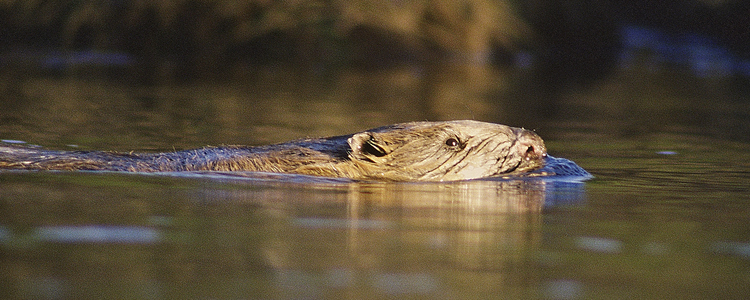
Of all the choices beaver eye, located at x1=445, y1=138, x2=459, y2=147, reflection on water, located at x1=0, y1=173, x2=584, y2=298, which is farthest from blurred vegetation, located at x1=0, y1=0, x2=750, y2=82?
reflection on water, located at x1=0, y1=173, x2=584, y2=298

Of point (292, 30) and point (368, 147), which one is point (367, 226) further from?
point (292, 30)

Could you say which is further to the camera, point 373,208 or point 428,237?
point 373,208

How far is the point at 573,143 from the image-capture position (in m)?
10.9

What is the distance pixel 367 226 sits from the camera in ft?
17.8

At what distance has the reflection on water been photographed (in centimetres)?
407

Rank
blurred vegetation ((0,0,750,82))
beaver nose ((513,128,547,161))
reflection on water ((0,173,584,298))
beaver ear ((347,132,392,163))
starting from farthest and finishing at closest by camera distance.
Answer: blurred vegetation ((0,0,750,82)), beaver nose ((513,128,547,161)), beaver ear ((347,132,392,163)), reflection on water ((0,173,584,298))

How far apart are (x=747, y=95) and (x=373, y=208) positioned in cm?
1560

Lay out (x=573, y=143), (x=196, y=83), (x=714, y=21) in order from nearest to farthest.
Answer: (x=573, y=143) → (x=196, y=83) → (x=714, y=21)

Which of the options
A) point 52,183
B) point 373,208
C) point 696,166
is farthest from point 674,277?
point 696,166

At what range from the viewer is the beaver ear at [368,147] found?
7121 millimetres

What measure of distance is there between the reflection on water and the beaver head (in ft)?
0.72

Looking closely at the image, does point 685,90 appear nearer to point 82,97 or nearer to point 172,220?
point 82,97

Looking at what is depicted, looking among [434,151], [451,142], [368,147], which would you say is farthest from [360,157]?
[451,142]

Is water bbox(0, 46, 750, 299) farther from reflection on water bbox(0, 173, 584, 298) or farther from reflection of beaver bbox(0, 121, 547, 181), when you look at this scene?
reflection of beaver bbox(0, 121, 547, 181)
